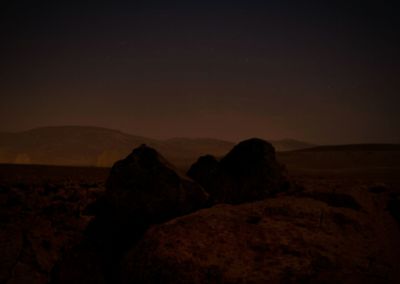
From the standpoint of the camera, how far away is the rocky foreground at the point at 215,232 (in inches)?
123

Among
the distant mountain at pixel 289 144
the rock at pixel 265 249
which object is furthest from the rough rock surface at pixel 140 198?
the distant mountain at pixel 289 144

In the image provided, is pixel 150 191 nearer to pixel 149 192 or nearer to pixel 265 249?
pixel 149 192

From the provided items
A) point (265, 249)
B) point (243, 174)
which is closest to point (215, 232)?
point (265, 249)

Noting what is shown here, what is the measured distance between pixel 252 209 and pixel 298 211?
0.56 meters

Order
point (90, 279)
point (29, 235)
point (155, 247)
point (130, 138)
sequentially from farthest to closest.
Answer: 1. point (130, 138)
2. point (29, 235)
3. point (90, 279)
4. point (155, 247)

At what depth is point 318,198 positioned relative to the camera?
4680mm

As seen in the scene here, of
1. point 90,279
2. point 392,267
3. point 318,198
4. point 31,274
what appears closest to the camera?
point 392,267

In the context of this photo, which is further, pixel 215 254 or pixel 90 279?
pixel 90 279

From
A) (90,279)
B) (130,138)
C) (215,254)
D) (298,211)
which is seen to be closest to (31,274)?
(90,279)

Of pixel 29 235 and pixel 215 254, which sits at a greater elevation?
pixel 215 254

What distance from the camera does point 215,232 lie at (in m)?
3.62

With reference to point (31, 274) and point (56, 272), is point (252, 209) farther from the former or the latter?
point (31, 274)

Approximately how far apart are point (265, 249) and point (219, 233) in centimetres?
53

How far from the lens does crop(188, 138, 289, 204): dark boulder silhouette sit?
5043 millimetres
